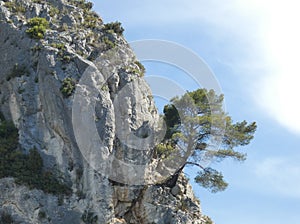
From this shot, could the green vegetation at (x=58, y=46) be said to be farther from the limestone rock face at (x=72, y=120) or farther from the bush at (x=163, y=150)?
the bush at (x=163, y=150)

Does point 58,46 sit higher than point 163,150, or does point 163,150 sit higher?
point 58,46

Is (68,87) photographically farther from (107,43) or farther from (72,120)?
(107,43)

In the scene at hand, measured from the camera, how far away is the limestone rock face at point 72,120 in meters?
38.0

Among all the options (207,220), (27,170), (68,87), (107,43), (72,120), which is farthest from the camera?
(107,43)

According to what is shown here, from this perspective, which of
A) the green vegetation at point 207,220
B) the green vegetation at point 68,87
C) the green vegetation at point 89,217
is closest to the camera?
the green vegetation at point 89,217

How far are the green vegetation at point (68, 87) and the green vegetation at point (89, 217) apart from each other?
28.7 feet

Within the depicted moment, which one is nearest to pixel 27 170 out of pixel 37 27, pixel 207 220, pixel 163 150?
pixel 163 150

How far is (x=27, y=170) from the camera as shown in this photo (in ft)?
129

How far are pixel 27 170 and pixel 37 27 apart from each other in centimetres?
1302

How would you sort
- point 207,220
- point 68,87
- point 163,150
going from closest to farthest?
point 68,87 → point 163,150 → point 207,220

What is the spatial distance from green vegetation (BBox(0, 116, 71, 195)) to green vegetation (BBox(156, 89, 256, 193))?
8077 mm

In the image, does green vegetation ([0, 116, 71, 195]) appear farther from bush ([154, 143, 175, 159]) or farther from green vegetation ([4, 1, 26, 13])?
green vegetation ([4, 1, 26, 13])

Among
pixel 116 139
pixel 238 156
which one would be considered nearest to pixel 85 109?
pixel 116 139

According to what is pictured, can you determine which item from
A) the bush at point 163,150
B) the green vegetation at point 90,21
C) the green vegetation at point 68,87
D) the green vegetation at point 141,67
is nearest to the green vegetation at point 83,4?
the green vegetation at point 90,21
